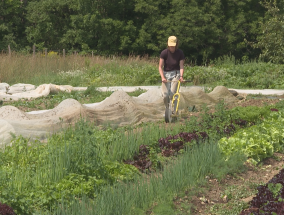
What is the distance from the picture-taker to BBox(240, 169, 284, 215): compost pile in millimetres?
4156

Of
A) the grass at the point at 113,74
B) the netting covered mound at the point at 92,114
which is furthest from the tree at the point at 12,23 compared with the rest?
the netting covered mound at the point at 92,114

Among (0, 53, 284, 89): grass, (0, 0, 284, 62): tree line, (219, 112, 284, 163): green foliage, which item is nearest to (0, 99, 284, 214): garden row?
(219, 112, 284, 163): green foliage

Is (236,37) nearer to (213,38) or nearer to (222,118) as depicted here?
(213,38)

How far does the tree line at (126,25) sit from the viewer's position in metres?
29.5

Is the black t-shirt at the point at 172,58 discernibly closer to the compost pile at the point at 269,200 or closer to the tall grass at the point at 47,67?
the compost pile at the point at 269,200

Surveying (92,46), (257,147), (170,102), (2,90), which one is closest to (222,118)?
(170,102)

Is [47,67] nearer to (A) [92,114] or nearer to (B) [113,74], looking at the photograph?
(B) [113,74]

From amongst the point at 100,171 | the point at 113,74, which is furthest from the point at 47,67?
the point at 100,171

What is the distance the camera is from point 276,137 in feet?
22.8

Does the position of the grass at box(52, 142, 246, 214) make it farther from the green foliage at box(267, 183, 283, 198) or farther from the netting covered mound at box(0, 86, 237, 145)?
the netting covered mound at box(0, 86, 237, 145)

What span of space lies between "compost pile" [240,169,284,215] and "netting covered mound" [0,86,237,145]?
113 inches

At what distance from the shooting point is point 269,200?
446 centimetres

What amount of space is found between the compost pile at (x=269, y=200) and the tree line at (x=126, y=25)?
24.9 metres

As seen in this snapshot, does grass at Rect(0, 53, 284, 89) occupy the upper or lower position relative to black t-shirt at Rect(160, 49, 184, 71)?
lower
